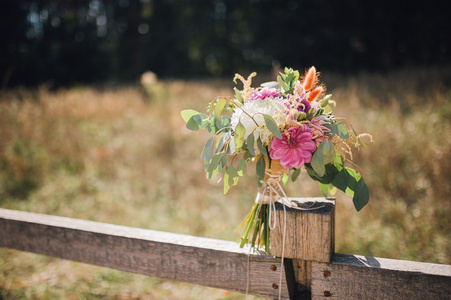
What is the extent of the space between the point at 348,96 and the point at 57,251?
5572 millimetres

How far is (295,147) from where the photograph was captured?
107cm

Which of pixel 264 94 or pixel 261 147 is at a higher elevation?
pixel 264 94

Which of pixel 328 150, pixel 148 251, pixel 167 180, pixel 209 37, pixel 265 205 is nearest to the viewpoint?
pixel 328 150

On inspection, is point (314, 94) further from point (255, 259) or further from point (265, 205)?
point (255, 259)

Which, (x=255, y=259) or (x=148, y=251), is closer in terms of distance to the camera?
(x=255, y=259)

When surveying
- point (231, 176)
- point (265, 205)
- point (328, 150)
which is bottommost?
point (265, 205)

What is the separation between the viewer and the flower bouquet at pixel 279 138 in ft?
3.49

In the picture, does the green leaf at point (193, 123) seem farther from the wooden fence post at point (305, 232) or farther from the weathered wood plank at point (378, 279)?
the weathered wood plank at point (378, 279)

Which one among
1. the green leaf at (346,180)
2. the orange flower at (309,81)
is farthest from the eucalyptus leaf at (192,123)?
the green leaf at (346,180)

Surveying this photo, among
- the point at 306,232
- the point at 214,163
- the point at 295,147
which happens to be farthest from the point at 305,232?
the point at 214,163

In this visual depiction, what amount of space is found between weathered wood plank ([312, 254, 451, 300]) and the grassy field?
→ 1501 millimetres

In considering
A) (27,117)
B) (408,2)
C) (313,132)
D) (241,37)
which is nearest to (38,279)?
(313,132)

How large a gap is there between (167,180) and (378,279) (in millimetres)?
3579

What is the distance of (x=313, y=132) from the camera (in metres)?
1.09
